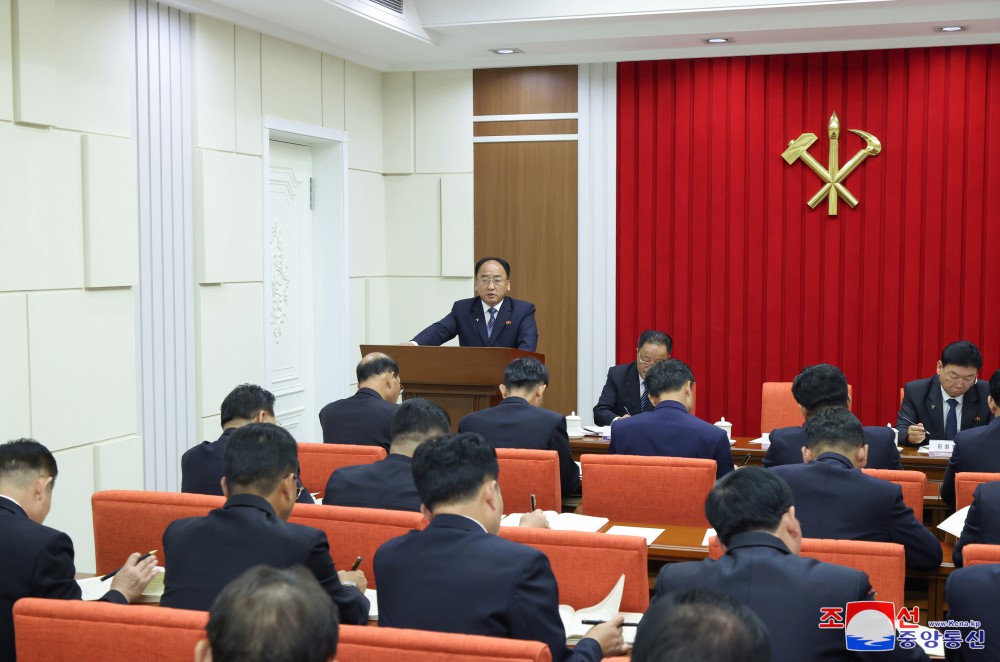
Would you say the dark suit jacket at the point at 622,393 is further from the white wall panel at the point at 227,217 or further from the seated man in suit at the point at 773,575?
the seated man in suit at the point at 773,575

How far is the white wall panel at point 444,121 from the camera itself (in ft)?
27.4

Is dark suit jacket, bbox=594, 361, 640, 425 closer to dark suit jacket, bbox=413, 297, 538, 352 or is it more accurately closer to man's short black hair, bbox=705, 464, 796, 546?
dark suit jacket, bbox=413, 297, 538, 352

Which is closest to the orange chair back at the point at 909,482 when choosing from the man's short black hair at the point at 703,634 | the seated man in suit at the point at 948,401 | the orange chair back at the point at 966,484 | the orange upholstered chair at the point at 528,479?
the orange chair back at the point at 966,484

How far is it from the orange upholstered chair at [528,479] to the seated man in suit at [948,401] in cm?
223

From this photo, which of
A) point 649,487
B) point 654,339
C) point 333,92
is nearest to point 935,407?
point 654,339

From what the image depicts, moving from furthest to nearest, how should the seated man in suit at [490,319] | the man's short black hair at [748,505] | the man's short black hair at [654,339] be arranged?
1. the seated man in suit at [490,319]
2. the man's short black hair at [654,339]
3. the man's short black hair at [748,505]

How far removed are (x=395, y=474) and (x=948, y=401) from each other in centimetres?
347

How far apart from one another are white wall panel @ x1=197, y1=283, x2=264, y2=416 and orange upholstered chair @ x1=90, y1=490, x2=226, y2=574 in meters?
2.81

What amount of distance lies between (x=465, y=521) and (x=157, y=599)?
100cm

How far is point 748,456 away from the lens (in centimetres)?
547

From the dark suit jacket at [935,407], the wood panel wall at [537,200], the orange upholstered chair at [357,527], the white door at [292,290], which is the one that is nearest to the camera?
the orange upholstered chair at [357,527]

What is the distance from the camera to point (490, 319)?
685 cm

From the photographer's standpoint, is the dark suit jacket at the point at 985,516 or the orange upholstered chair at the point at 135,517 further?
the orange upholstered chair at the point at 135,517

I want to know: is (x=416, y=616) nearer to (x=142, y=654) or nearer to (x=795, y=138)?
(x=142, y=654)
